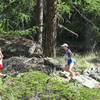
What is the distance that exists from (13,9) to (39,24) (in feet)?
5.85

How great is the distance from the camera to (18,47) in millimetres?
11719

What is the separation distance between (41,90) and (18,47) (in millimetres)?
7536

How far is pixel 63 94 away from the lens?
14.0ft

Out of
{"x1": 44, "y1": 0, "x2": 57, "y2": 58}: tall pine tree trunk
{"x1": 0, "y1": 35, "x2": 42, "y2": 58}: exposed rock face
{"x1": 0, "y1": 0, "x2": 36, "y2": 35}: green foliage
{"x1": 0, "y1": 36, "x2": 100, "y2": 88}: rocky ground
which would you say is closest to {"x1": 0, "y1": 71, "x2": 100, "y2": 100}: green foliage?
{"x1": 0, "y1": 36, "x2": 100, "y2": 88}: rocky ground

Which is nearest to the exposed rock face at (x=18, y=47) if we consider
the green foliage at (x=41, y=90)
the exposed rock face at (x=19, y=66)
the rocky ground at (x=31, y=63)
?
the rocky ground at (x=31, y=63)

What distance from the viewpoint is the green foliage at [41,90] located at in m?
4.18

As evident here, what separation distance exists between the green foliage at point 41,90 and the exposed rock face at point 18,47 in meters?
6.77

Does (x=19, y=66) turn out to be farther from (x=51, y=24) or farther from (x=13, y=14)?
(x=13, y=14)

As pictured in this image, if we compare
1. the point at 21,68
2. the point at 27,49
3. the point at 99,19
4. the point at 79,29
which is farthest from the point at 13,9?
the point at 79,29

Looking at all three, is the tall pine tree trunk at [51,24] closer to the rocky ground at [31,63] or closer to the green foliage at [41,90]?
the rocky ground at [31,63]

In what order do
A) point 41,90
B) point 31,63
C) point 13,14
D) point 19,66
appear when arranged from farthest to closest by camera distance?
point 13,14, point 31,63, point 19,66, point 41,90

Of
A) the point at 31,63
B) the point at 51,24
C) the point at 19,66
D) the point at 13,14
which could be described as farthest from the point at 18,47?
the point at 19,66

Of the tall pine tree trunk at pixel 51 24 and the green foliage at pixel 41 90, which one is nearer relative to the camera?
the green foliage at pixel 41 90

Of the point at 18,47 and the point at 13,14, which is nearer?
the point at 18,47
